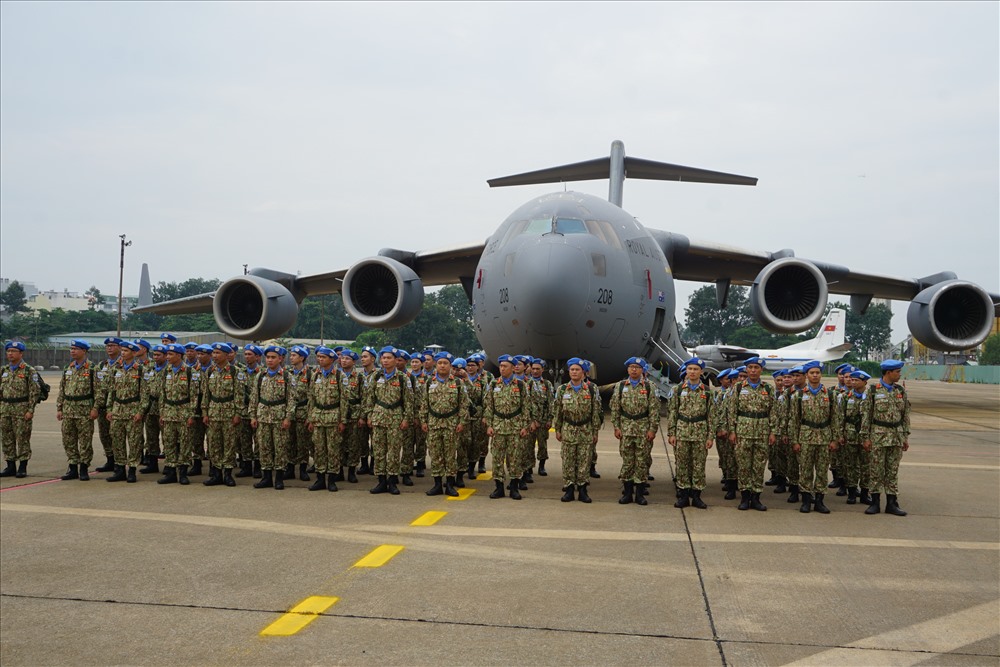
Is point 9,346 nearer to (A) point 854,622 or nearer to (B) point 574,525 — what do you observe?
(B) point 574,525

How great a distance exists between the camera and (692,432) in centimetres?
702

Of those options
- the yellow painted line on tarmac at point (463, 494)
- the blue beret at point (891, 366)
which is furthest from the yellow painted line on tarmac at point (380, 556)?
the blue beret at point (891, 366)

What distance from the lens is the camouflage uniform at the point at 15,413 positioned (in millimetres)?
8438

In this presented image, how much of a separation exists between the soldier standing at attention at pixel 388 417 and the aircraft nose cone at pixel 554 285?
3.28 meters

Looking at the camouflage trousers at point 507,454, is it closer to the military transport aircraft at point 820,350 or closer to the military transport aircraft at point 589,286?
the military transport aircraft at point 589,286

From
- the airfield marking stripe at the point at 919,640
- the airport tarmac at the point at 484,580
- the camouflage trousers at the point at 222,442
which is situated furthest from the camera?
the camouflage trousers at the point at 222,442

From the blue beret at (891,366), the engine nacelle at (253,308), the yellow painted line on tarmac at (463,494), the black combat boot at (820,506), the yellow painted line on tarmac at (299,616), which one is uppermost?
the engine nacelle at (253,308)

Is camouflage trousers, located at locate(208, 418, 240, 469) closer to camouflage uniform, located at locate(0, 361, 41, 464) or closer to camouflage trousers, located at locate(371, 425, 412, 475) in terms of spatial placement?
camouflage trousers, located at locate(371, 425, 412, 475)

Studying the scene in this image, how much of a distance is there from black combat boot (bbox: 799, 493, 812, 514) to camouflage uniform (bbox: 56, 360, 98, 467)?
7205 millimetres

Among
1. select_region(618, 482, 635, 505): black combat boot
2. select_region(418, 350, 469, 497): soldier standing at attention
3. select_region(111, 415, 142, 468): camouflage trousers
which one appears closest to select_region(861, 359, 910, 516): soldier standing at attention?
select_region(618, 482, 635, 505): black combat boot

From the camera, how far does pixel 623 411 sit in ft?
24.0

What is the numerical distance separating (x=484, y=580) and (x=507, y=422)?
9.59ft

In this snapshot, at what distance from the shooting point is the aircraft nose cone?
34.7 feet

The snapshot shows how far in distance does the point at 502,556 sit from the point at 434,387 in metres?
2.77
